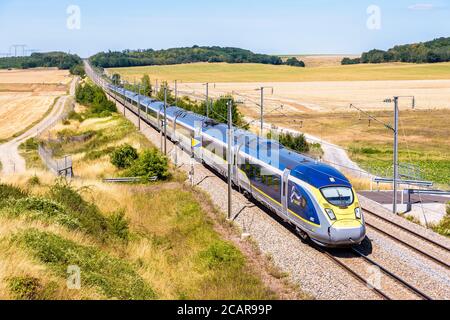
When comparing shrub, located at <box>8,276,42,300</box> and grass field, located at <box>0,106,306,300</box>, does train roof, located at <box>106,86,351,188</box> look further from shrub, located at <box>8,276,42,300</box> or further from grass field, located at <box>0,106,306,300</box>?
shrub, located at <box>8,276,42,300</box>

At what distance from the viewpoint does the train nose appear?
2034 centimetres

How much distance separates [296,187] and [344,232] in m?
3.03

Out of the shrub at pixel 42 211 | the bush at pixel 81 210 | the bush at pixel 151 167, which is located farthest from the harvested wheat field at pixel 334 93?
the shrub at pixel 42 211

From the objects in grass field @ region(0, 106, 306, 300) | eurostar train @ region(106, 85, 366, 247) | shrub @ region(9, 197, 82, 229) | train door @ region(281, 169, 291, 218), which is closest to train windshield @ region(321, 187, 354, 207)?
eurostar train @ region(106, 85, 366, 247)

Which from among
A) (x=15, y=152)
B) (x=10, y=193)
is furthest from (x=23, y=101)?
(x=10, y=193)

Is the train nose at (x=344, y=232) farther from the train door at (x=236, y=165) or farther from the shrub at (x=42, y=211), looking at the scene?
the train door at (x=236, y=165)

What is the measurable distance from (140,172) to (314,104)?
8362 centimetres

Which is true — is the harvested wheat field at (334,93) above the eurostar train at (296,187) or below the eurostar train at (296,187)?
above

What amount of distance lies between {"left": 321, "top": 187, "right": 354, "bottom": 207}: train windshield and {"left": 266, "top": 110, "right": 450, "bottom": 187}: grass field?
872 inches

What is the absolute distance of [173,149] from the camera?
49562mm

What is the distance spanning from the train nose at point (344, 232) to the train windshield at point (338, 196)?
81 centimetres

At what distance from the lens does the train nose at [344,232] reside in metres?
20.3

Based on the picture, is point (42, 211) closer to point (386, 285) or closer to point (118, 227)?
point (118, 227)
